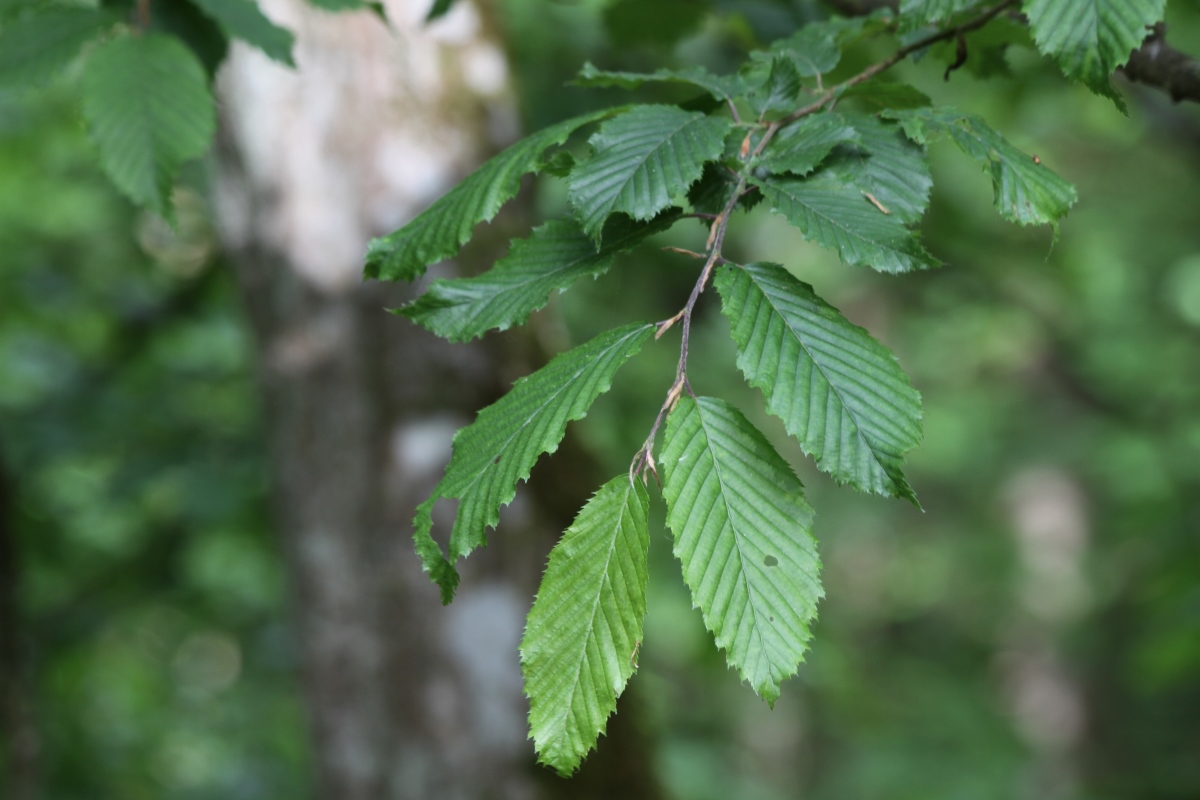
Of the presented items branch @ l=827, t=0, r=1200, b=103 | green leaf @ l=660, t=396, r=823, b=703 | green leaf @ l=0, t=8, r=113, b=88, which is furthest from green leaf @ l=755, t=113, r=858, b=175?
green leaf @ l=0, t=8, r=113, b=88

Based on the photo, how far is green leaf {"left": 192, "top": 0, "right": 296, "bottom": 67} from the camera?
3.96 ft

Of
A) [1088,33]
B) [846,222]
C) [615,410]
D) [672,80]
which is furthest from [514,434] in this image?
[615,410]

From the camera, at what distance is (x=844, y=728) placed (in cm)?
899

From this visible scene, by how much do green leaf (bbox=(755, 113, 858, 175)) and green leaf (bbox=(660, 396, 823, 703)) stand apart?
24 cm

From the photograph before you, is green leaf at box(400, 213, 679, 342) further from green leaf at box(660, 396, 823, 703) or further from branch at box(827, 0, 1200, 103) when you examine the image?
branch at box(827, 0, 1200, 103)

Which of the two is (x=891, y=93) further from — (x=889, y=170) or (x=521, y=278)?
(x=521, y=278)

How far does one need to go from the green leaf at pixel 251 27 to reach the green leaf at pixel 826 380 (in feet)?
2.46

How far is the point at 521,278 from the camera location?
0.85 m

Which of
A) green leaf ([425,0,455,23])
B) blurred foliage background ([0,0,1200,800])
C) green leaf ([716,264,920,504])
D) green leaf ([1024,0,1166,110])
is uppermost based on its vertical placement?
green leaf ([1024,0,1166,110])

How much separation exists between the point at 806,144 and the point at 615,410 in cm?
279

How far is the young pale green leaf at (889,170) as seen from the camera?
84cm

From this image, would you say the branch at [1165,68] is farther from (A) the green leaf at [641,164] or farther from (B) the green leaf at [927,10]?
(A) the green leaf at [641,164]

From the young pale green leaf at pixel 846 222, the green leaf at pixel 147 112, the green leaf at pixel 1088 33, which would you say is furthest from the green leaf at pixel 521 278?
the green leaf at pixel 147 112

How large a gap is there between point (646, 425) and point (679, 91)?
197 cm
